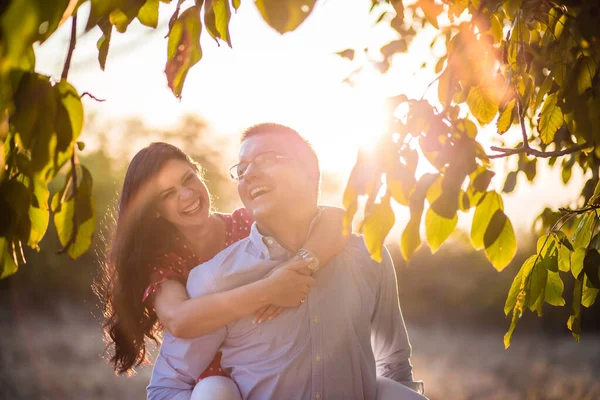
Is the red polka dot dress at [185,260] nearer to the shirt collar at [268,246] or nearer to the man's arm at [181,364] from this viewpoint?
the man's arm at [181,364]

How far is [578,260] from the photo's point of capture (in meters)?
2.06

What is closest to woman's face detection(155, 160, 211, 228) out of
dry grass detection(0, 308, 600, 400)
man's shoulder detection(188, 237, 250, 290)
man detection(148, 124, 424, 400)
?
man detection(148, 124, 424, 400)

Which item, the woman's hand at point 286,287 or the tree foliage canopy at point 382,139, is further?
the woman's hand at point 286,287

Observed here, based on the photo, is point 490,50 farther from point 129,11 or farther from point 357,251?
point 357,251

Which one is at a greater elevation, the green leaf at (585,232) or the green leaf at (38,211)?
the green leaf at (38,211)

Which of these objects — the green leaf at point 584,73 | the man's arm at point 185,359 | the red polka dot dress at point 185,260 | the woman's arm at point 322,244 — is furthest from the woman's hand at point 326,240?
the green leaf at point 584,73

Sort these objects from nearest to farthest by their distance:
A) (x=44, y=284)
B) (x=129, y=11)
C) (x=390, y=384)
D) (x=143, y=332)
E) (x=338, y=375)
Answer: (x=129, y=11), (x=338, y=375), (x=390, y=384), (x=143, y=332), (x=44, y=284)

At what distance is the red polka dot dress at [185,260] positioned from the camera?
2.70 meters

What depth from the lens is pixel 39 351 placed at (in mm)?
9281

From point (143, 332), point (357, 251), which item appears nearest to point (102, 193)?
point (143, 332)

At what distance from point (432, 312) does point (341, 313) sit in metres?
7.20

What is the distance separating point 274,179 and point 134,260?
3.18 feet

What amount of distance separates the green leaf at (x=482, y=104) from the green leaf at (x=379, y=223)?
21.8 inches

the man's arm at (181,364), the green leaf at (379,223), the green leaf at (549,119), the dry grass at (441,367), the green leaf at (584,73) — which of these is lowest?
the dry grass at (441,367)
